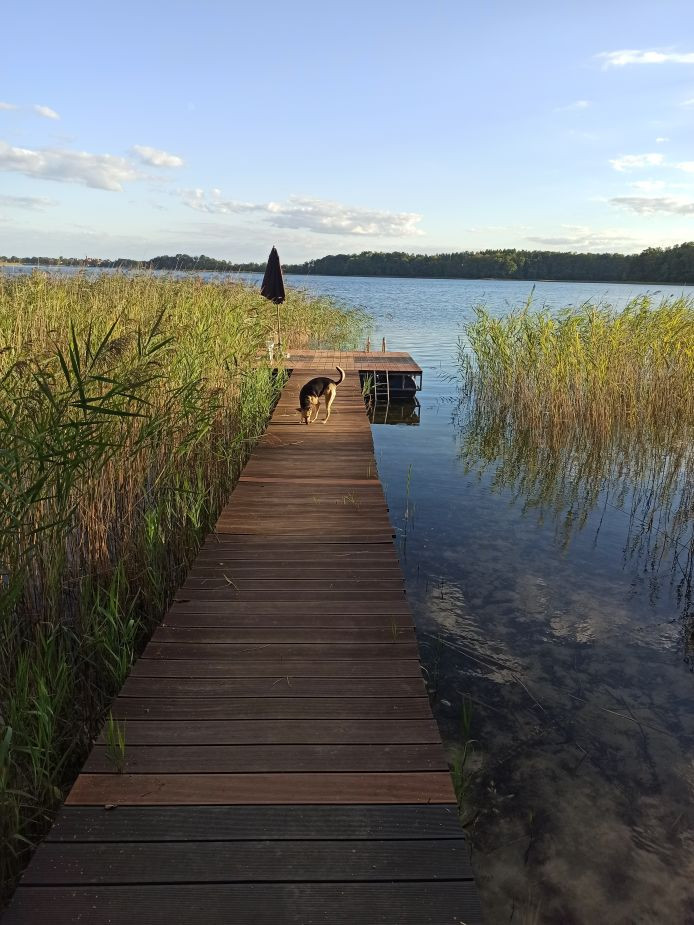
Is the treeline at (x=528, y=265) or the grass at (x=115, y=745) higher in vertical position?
the treeline at (x=528, y=265)

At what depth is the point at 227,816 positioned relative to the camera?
1.88 m

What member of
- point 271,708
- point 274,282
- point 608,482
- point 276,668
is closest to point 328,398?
point 274,282

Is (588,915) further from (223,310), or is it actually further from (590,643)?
(223,310)

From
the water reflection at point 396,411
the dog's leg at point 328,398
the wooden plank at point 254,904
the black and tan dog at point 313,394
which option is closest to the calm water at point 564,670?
the wooden plank at point 254,904

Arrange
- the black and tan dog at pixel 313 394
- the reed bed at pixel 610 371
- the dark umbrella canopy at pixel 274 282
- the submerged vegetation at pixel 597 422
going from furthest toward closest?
the dark umbrella canopy at pixel 274 282
the reed bed at pixel 610 371
the black and tan dog at pixel 313 394
the submerged vegetation at pixel 597 422

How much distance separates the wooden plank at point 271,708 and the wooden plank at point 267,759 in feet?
0.58

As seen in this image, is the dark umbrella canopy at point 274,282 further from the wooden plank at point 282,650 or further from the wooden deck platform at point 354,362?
the wooden plank at point 282,650

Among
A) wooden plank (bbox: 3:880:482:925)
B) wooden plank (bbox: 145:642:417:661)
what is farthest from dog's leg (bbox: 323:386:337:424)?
wooden plank (bbox: 3:880:482:925)

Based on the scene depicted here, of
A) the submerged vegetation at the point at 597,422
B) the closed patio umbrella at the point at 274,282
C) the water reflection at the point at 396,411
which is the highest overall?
the closed patio umbrella at the point at 274,282

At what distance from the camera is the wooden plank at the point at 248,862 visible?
1686mm

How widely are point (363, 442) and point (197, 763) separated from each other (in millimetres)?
5050

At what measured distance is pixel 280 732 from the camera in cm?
229

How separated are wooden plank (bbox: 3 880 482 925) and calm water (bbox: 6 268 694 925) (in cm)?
79

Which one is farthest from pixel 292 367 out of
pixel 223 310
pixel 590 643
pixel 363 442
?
pixel 590 643
